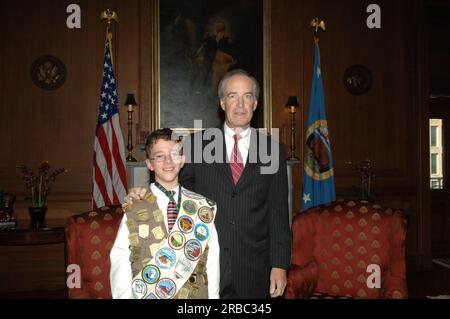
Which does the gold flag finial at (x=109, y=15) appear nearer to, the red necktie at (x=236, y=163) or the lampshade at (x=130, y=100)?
the lampshade at (x=130, y=100)

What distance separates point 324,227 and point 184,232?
1.41 meters

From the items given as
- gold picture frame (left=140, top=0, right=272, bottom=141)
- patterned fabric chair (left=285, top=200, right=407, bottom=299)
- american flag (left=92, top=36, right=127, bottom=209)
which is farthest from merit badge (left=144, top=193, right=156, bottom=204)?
gold picture frame (left=140, top=0, right=272, bottom=141)

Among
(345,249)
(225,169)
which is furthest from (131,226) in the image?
(345,249)

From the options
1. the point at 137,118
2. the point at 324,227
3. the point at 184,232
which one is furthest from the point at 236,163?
the point at 137,118

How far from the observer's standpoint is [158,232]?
1.83 m

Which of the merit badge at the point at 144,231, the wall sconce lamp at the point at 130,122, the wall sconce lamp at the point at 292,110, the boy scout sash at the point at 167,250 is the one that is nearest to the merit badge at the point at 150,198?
the boy scout sash at the point at 167,250

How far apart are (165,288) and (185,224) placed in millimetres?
301

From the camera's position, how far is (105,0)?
5.24 metres

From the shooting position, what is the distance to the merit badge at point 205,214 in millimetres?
1905

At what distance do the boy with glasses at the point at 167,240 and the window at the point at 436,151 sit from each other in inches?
279

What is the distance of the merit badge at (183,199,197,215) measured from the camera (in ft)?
6.20

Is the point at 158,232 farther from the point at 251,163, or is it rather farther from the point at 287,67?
the point at 287,67

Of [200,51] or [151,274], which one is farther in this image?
[200,51]
